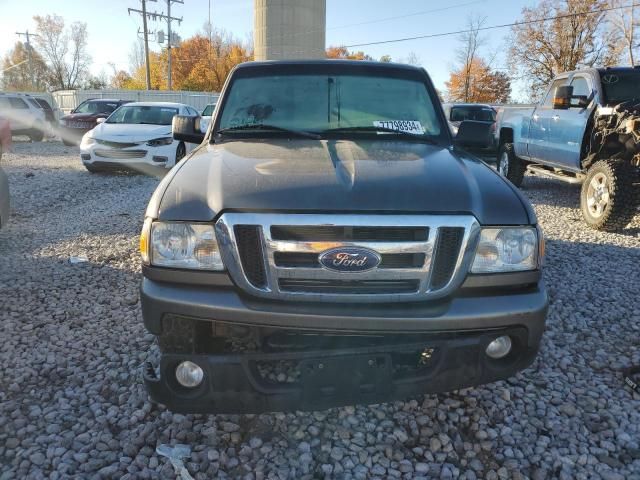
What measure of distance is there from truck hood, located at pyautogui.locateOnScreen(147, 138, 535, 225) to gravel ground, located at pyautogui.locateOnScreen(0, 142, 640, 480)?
109cm

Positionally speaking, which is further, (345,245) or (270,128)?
(270,128)

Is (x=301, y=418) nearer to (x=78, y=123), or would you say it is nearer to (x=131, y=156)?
(x=131, y=156)

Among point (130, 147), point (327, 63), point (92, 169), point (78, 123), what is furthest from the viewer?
point (78, 123)

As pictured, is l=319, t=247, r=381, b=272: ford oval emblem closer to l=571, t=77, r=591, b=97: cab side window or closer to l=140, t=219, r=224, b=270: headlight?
l=140, t=219, r=224, b=270: headlight

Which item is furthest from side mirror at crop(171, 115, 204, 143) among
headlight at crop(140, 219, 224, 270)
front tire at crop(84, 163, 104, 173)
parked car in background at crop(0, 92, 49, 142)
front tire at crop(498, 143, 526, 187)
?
parked car in background at crop(0, 92, 49, 142)

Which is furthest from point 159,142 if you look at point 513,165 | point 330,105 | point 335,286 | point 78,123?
point 335,286

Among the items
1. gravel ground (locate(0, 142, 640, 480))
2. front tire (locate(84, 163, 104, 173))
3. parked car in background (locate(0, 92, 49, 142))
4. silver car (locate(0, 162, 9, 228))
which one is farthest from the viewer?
parked car in background (locate(0, 92, 49, 142))

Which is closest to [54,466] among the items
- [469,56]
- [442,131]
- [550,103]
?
[442,131]

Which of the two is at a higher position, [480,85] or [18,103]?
[480,85]

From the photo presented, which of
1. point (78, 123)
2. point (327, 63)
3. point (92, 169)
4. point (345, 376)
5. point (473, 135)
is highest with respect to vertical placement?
point (327, 63)

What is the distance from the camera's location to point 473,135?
3346 mm

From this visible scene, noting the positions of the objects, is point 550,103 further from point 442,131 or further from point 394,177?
point 394,177

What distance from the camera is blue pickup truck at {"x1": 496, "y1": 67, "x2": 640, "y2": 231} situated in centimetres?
614

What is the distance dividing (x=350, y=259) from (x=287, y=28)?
36.5 metres
